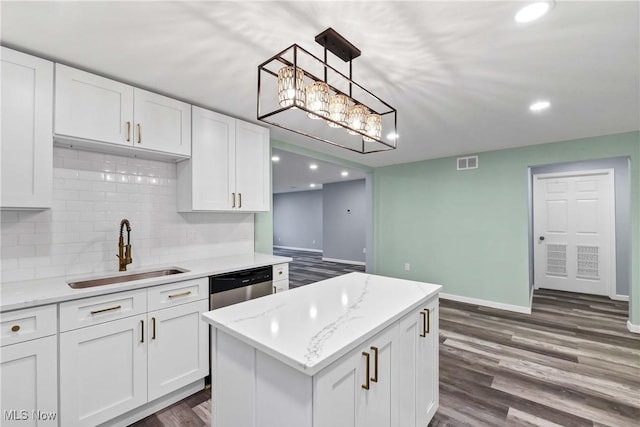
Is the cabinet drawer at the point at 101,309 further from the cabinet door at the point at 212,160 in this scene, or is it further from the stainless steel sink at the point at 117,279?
the cabinet door at the point at 212,160

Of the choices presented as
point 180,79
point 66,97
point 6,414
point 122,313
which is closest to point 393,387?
point 122,313

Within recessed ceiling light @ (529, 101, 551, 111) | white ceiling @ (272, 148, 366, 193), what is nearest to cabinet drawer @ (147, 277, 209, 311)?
white ceiling @ (272, 148, 366, 193)

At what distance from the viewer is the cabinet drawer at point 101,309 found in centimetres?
161

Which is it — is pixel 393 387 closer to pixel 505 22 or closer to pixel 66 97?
pixel 505 22

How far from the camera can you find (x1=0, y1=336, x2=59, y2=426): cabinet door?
1.43m

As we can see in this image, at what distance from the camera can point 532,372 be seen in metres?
2.50

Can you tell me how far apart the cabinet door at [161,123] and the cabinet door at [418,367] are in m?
2.15

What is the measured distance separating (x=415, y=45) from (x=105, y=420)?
294 cm

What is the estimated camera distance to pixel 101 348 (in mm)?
1733

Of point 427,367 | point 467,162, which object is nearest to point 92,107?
point 427,367

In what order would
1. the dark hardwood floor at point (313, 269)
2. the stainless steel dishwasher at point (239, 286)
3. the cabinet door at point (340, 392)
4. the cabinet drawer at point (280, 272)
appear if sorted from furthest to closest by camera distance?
the dark hardwood floor at point (313, 269) < the cabinet drawer at point (280, 272) < the stainless steel dishwasher at point (239, 286) < the cabinet door at point (340, 392)

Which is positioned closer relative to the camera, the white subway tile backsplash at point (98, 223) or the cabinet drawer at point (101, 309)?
the cabinet drawer at point (101, 309)

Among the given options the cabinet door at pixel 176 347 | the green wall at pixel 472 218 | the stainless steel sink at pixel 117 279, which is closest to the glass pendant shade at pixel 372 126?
the cabinet door at pixel 176 347

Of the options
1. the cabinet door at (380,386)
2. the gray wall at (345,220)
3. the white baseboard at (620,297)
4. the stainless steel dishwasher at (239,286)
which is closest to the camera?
the cabinet door at (380,386)
